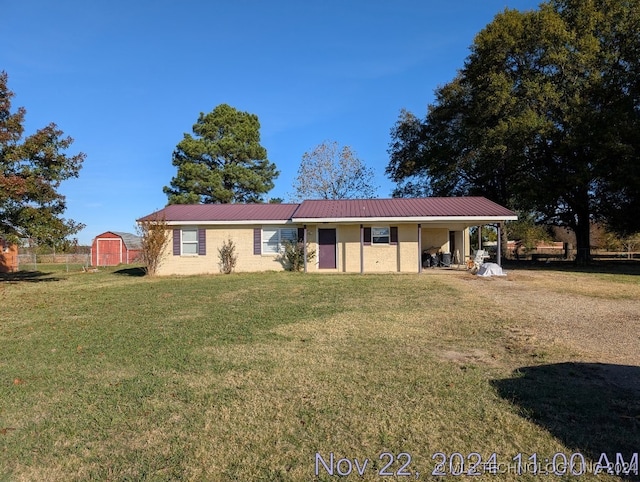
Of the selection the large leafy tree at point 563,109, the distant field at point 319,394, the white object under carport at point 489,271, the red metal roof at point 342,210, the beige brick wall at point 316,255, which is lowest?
the distant field at point 319,394

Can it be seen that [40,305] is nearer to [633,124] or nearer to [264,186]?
[633,124]

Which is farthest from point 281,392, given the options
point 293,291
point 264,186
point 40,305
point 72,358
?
point 264,186

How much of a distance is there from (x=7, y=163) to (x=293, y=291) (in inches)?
522

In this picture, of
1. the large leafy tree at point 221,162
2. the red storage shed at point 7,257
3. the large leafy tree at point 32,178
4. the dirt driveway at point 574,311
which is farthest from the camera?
the large leafy tree at point 221,162

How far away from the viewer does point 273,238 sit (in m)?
20.1

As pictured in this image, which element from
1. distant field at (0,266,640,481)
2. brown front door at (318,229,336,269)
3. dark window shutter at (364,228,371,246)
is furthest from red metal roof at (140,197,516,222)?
distant field at (0,266,640,481)

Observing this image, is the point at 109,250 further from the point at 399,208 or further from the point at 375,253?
the point at 399,208

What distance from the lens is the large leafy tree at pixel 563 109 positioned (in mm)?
20594

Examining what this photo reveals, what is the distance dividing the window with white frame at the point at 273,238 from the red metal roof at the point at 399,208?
127cm

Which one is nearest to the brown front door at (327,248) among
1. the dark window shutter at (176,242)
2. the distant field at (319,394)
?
the dark window shutter at (176,242)

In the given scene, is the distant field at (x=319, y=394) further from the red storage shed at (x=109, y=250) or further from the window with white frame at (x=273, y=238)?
the red storage shed at (x=109, y=250)

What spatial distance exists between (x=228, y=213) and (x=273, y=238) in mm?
2611

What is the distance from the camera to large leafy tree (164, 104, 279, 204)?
3503 cm

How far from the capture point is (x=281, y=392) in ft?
14.6
